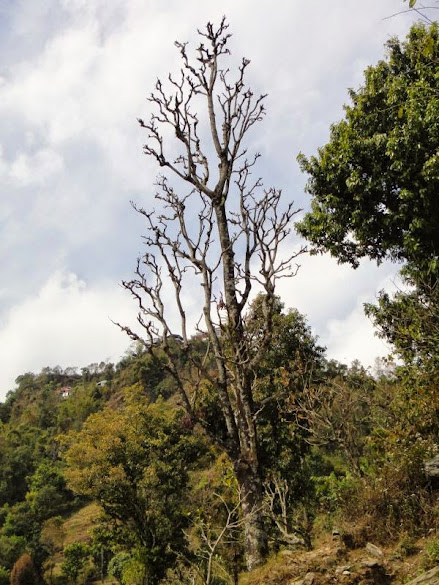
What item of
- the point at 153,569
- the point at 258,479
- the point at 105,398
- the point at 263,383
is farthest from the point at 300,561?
the point at 105,398

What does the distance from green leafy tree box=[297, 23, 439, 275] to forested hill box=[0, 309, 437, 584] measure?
272cm

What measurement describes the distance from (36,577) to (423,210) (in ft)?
104

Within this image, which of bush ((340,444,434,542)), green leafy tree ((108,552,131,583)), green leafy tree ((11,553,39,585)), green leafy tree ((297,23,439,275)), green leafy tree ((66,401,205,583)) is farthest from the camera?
green leafy tree ((11,553,39,585))

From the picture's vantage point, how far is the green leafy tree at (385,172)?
7742 millimetres

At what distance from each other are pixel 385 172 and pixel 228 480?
1060cm

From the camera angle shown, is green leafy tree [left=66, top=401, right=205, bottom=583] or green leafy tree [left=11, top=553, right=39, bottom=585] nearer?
green leafy tree [left=66, top=401, right=205, bottom=583]

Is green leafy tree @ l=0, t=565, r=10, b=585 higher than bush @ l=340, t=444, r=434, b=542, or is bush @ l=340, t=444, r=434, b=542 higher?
bush @ l=340, t=444, r=434, b=542

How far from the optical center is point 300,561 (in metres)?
5.38

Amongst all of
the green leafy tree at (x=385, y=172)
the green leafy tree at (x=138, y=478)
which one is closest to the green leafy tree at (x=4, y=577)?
the green leafy tree at (x=138, y=478)

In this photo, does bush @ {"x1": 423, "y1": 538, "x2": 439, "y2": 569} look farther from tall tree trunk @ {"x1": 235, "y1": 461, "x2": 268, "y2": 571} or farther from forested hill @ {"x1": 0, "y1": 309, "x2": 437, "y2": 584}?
tall tree trunk @ {"x1": 235, "y1": 461, "x2": 268, "y2": 571}

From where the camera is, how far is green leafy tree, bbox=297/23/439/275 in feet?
25.4

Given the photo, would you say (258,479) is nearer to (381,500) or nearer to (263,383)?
(381,500)

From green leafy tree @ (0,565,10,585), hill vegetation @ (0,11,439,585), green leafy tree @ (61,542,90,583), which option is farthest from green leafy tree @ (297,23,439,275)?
green leafy tree @ (0,565,10,585)

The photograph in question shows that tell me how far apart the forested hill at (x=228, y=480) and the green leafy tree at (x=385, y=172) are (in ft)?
8.92
